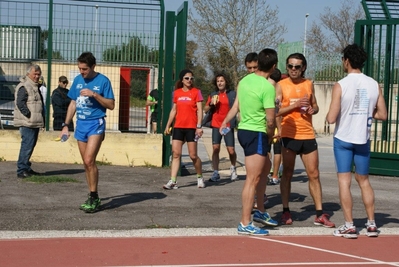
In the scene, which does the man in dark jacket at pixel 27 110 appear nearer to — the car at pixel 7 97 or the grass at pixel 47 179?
the grass at pixel 47 179

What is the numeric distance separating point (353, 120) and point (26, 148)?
6.06 m

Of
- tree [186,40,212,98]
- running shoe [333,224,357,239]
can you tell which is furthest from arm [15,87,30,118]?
tree [186,40,212,98]

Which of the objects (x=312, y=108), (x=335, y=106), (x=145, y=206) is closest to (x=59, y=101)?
(x=145, y=206)

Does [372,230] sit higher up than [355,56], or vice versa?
[355,56]

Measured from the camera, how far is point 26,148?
12242 millimetres

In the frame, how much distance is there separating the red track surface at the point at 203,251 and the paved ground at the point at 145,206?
39 cm

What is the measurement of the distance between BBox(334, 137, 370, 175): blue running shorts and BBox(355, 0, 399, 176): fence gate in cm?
549

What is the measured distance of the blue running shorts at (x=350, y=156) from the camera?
27.5 feet

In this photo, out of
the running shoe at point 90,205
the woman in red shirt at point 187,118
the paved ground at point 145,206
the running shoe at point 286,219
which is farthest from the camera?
the woman in red shirt at point 187,118

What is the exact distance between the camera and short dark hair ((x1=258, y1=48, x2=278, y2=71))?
8305 mm

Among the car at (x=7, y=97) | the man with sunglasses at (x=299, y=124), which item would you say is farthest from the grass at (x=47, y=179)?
the man with sunglasses at (x=299, y=124)

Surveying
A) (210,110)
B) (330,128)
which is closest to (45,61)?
(210,110)

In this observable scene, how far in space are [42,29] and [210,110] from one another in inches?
144

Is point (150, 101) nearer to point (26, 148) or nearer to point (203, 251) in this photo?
point (26, 148)
